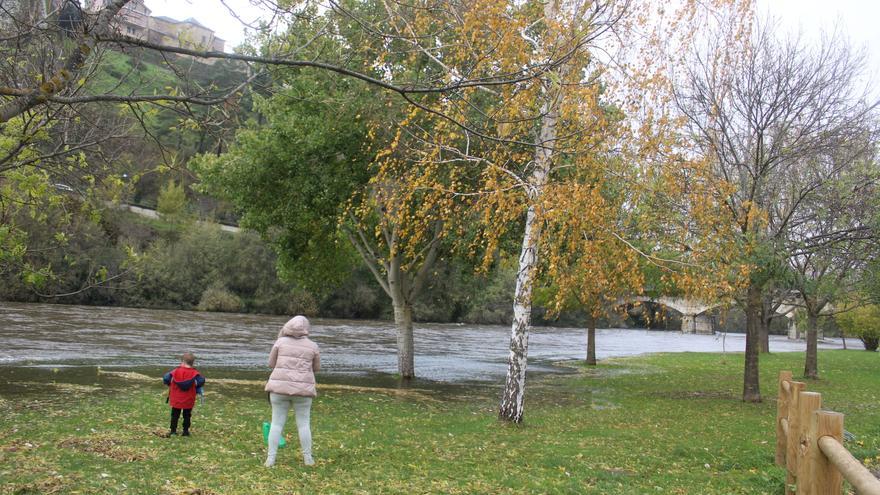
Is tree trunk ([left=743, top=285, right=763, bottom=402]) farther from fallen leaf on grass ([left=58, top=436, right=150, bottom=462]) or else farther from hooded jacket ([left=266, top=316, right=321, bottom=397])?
fallen leaf on grass ([left=58, top=436, right=150, bottom=462])

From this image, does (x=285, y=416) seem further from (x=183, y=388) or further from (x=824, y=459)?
(x=824, y=459)

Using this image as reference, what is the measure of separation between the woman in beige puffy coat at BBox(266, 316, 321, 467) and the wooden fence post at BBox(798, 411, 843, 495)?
520 centimetres

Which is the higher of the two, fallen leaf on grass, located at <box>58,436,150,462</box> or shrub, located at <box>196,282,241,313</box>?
shrub, located at <box>196,282,241,313</box>

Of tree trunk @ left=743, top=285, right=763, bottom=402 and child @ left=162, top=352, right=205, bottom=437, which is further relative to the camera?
tree trunk @ left=743, top=285, right=763, bottom=402

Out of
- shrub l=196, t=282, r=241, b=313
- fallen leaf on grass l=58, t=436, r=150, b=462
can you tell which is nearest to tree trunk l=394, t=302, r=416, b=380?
fallen leaf on grass l=58, t=436, r=150, b=462

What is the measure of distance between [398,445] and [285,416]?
9.29ft

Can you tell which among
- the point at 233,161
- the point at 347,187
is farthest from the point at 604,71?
the point at 233,161

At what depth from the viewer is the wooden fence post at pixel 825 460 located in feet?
15.2

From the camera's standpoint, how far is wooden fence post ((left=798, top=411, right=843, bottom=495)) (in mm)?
4633

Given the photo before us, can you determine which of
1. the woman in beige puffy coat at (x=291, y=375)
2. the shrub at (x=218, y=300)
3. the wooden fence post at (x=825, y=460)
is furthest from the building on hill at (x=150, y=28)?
the shrub at (x=218, y=300)

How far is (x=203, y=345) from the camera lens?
32.0 metres

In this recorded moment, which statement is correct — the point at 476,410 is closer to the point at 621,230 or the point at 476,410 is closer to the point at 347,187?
the point at 621,230

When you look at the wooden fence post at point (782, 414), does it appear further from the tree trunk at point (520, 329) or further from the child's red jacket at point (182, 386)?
the child's red jacket at point (182, 386)

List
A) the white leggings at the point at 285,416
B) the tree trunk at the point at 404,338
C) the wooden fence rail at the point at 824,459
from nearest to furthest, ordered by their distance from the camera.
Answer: the wooden fence rail at the point at 824,459, the white leggings at the point at 285,416, the tree trunk at the point at 404,338
